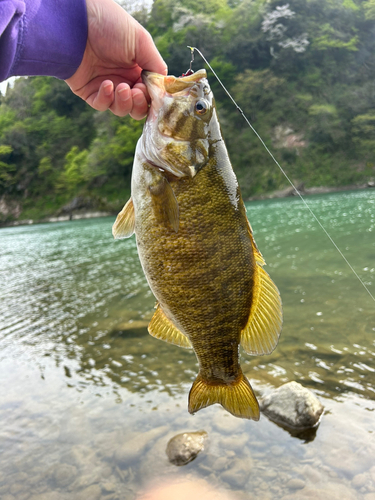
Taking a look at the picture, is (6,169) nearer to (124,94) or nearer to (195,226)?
(124,94)

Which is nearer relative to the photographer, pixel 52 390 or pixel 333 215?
pixel 52 390

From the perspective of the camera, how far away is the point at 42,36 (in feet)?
6.15

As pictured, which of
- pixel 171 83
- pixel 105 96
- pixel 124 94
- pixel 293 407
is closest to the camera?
pixel 171 83

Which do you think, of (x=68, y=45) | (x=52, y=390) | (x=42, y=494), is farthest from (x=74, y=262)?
(x=68, y=45)

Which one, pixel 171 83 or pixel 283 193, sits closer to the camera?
pixel 171 83

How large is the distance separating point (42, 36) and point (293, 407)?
420 centimetres

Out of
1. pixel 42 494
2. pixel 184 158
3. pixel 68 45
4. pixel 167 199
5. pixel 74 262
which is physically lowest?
pixel 74 262

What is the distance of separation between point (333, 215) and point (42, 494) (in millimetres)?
19366

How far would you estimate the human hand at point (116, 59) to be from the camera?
7.05 feet

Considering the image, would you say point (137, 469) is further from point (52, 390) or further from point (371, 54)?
point (371, 54)

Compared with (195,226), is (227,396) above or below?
below

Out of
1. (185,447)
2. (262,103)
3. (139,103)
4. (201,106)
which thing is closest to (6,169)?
(262,103)

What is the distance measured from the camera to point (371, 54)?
49031 millimetres

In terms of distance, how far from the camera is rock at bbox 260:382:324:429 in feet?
14.2
